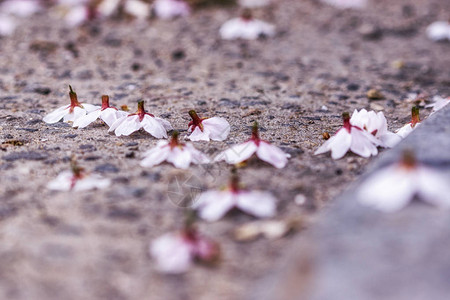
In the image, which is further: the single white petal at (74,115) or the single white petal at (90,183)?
the single white petal at (74,115)

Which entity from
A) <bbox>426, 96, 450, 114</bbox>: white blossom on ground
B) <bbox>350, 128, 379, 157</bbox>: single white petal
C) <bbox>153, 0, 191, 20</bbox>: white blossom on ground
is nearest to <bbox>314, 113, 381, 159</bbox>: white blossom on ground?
<bbox>350, 128, 379, 157</bbox>: single white petal

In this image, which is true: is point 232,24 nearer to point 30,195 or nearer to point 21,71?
point 21,71

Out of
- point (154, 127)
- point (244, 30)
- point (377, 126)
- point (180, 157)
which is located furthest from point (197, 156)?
point (244, 30)

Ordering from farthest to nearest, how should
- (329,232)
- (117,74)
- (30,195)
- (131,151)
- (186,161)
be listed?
1. (117,74)
2. (131,151)
3. (186,161)
4. (30,195)
5. (329,232)

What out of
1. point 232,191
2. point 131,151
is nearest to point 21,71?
point 131,151

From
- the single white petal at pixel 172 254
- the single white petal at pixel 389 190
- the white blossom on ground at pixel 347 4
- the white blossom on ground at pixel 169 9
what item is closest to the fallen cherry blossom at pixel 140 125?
the single white petal at pixel 172 254

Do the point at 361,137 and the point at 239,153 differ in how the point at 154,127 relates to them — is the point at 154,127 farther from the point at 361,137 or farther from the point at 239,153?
the point at 361,137

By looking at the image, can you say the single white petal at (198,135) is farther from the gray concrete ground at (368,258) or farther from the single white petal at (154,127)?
the gray concrete ground at (368,258)
